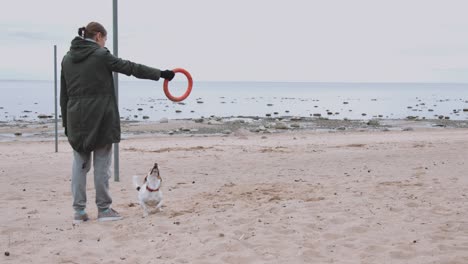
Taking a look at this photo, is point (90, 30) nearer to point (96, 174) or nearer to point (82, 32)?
point (82, 32)

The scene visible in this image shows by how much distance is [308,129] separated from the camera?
79.7 ft

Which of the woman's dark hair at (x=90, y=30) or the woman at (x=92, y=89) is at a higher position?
the woman's dark hair at (x=90, y=30)

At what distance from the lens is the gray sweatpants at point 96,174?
5379 mm

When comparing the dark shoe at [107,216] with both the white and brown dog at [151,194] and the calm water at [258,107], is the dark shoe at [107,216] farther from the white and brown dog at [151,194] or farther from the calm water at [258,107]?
the calm water at [258,107]

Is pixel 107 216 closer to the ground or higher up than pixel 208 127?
higher up

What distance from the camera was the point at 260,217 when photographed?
5.46 meters

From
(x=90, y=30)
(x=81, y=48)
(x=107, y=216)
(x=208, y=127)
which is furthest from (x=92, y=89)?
(x=208, y=127)

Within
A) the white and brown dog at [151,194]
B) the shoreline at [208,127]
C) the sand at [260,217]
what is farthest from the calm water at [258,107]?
the white and brown dog at [151,194]

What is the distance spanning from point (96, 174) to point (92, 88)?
2.88ft

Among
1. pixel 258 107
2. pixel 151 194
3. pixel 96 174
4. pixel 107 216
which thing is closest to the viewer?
pixel 96 174

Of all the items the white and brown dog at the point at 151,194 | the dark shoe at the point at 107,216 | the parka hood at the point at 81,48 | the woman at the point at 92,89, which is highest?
the parka hood at the point at 81,48

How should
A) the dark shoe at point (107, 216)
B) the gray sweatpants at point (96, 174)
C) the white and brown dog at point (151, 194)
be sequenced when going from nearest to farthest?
the gray sweatpants at point (96, 174) < the dark shoe at point (107, 216) < the white and brown dog at point (151, 194)

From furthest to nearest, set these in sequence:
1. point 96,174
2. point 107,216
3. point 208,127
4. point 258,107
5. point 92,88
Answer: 1. point 258,107
2. point 208,127
3. point 107,216
4. point 96,174
5. point 92,88

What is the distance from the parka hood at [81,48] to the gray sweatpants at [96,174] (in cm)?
90
